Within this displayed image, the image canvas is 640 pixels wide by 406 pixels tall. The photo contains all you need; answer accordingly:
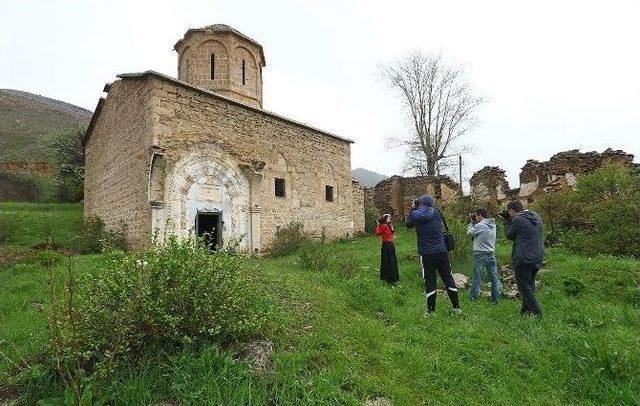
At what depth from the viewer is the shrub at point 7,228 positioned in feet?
43.8

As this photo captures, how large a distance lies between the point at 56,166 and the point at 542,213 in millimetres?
28529

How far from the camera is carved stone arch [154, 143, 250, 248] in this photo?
10.4 meters

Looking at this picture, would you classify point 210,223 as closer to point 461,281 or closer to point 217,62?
point 217,62

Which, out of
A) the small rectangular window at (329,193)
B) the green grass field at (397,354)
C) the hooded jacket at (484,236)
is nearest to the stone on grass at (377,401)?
the green grass field at (397,354)

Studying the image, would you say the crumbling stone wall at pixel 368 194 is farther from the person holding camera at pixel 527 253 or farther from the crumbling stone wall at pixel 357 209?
the person holding camera at pixel 527 253

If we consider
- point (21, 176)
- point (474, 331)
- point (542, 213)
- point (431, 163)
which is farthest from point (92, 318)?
point (21, 176)

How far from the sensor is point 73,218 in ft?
52.7

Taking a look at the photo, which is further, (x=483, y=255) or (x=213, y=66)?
(x=213, y=66)

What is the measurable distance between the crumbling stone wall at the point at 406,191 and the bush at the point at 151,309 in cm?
1895

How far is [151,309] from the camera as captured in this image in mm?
3586

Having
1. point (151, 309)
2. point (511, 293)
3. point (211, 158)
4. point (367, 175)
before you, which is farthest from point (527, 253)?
point (367, 175)

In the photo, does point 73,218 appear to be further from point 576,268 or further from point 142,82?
point 576,268

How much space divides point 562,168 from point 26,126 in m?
55.5

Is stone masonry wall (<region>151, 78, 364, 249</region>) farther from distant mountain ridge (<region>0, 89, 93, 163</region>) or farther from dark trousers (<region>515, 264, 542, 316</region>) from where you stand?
distant mountain ridge (<region>0, 89, 93, 163</region>)
